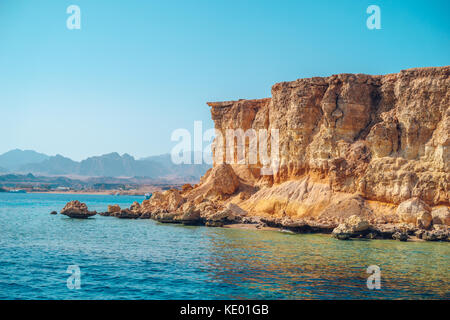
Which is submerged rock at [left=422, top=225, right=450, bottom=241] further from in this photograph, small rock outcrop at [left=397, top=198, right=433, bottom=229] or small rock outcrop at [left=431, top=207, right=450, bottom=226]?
small rock outcrop at [left=431, top=207, right=450, bottom=226]

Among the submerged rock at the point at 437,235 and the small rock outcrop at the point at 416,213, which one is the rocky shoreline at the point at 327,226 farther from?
the small rock outcrop at the point at 416,213

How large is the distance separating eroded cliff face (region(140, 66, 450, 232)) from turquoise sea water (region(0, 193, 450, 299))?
7426 millimetres

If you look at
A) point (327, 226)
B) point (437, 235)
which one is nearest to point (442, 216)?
point (437, 235)

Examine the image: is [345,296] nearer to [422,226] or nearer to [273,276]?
[273,276]

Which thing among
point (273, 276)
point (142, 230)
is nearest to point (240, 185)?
point (142, 230)

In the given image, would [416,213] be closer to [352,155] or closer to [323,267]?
[352,155]

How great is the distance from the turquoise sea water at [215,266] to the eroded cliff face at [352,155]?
7.43 metres

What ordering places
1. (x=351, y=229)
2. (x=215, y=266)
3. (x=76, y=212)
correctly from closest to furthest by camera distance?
(x=215, y=266), (x=351, y=229), (x=76, y=212)

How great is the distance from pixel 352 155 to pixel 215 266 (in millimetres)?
26196

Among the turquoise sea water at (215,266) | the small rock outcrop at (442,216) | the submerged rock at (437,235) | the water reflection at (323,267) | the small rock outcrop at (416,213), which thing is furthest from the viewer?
the small rock outcrop at (442,216)

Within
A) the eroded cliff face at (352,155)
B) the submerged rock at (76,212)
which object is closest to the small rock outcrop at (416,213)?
the eroded cliff face at (352,155)

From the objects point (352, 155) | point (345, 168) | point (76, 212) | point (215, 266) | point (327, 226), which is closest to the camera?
point (215, 266)

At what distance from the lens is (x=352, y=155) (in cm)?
4566

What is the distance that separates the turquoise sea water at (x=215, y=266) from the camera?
61.0ft
